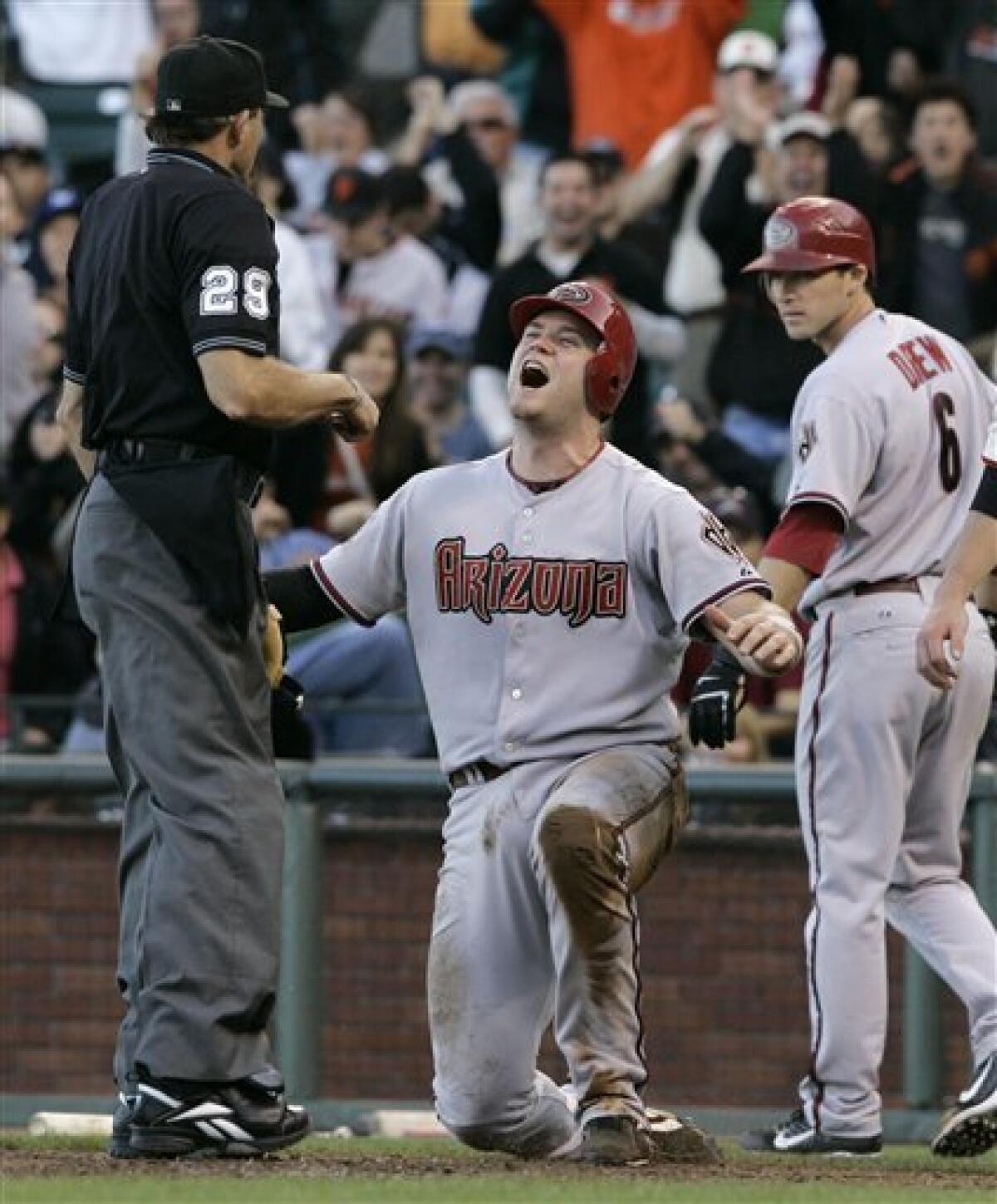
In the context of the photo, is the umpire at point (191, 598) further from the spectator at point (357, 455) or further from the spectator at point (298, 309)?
the spectator at point (298, 309)

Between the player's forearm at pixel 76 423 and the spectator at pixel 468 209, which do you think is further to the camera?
the spectator at pixel 468 209

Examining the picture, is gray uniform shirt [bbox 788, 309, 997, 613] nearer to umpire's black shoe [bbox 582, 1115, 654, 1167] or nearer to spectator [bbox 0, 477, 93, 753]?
umpire's black shoe [bbox 582, 1115, 654, 1167]

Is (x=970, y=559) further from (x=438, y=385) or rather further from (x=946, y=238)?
(x=946, y=238)

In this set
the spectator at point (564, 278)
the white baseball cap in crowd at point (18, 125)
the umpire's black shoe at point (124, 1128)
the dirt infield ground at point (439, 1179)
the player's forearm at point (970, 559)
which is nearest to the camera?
the dirt infield ground at point (439, 1179)

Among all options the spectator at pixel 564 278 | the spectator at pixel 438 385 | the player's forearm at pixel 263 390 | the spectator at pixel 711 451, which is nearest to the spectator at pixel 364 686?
the spectator at pixel 711 451

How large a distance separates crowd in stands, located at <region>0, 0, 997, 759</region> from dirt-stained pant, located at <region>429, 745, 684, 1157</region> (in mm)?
3392

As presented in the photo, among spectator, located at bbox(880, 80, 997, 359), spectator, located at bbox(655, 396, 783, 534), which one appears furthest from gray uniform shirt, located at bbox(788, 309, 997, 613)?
spectator, located at bbox(880, 80, 997, 359)

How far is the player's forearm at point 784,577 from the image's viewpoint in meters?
8.02

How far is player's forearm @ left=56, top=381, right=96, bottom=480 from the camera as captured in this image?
738cm

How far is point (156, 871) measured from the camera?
698cm

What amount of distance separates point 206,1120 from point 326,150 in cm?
979

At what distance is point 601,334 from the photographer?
7535 mm

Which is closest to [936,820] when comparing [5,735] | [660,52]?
[5,735]

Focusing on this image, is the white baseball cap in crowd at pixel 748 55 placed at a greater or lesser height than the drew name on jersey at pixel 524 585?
greater
